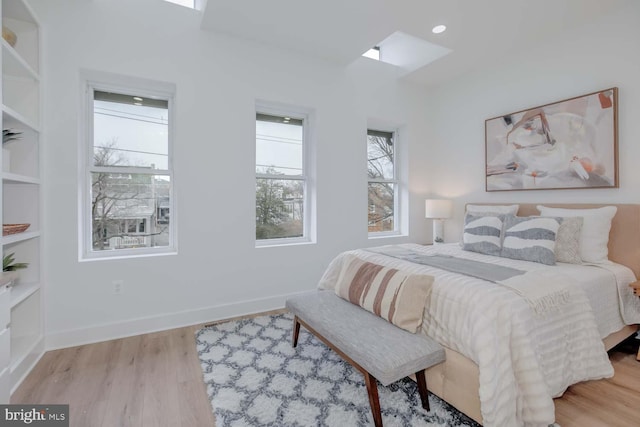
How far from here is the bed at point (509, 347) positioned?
54.6 inches

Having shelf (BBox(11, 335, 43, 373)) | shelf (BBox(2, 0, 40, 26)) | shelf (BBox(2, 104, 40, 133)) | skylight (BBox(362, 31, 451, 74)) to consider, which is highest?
skylight (BBox(362, 31, 451, 74))

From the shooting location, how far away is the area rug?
5.15ft

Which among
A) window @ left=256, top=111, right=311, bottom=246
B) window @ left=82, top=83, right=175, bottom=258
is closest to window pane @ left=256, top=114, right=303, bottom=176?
window @ left=256, top=111, right=311, bottom=246

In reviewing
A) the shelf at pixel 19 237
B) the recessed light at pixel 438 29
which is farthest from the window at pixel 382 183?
the shelf at pixel 19 237

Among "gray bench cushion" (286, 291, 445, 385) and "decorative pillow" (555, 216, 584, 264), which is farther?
"decorative pillow" (555, 216, 584, 264)

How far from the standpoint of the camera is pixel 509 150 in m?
3.32

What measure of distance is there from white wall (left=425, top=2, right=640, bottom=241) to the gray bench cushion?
2434 mm

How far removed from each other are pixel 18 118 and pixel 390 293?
2.54 meters

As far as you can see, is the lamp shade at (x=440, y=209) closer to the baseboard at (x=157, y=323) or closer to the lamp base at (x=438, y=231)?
the lamp base at (x=438, y=231)

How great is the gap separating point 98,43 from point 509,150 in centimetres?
406

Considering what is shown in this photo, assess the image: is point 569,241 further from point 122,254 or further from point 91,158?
point 91,158

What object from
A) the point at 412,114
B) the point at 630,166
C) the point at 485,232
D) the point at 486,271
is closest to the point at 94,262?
the point at 486,271

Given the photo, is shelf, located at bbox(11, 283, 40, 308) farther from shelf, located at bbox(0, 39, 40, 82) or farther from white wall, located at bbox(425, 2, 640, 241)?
white wall, located at bbox(425, 2, 640, 241)

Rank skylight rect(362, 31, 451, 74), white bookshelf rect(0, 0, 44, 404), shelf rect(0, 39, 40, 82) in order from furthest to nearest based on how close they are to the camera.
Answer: skylight rect(362, 31, 451, 74) < white bookshelf rect(0, 0, 44, 404) < shelf rect(0, 39, 40, 82)
